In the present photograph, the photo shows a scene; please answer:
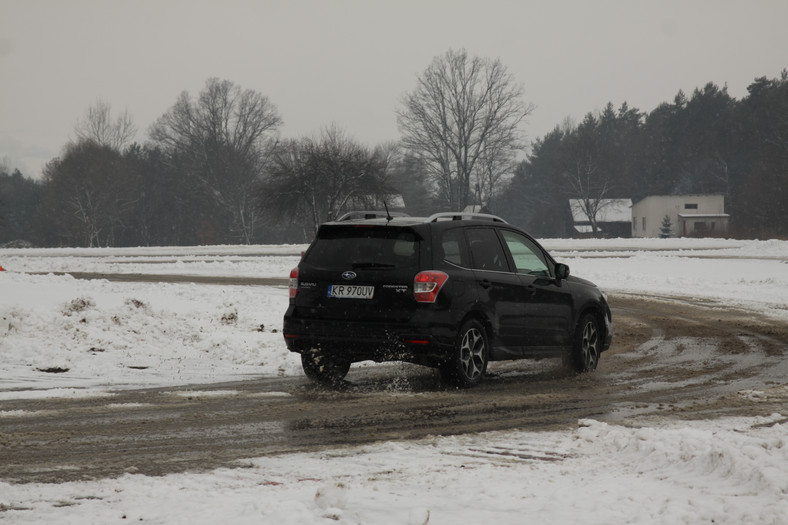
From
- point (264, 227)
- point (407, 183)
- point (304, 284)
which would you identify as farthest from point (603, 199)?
point (304, 284)

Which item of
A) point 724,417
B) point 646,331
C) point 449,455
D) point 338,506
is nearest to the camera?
point 338,506

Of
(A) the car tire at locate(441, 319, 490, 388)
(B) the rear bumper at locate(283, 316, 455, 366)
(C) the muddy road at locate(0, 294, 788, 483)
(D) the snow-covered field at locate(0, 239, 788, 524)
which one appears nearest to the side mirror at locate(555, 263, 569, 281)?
(C) the muddy road at locate(0, 294, 788, 483)

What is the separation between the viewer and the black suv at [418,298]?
8.66 meters

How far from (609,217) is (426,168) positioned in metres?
38.4

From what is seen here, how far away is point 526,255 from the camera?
10234 millimetres

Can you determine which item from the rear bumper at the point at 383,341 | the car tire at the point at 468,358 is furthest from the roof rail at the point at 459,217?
the rear bumper at the point at 383,341

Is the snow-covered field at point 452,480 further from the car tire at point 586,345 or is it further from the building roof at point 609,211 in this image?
the building roof at point 609,211

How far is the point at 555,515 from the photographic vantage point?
4508 millimetres

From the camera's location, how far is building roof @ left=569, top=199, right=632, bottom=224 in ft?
335

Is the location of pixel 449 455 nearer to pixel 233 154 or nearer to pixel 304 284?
pixel 304 284

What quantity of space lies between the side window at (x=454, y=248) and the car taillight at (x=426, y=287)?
0.35 meters

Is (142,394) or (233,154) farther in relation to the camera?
(233,154)

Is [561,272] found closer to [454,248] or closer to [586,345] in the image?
[586,345]

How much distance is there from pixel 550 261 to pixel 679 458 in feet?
16.7
